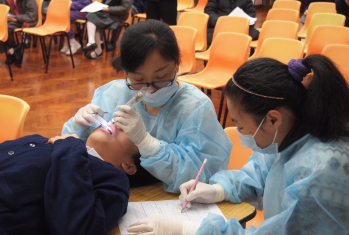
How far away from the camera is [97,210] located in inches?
44.0

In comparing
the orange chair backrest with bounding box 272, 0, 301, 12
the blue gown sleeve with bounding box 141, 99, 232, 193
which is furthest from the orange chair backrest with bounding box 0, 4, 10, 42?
the orange chair backrest with bounding box 272, 0, 301, 12

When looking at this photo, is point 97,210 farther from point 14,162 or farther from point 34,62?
point 34,62

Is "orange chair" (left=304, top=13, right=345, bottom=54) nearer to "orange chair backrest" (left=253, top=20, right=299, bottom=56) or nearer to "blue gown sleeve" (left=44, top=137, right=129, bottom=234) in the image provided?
"orange chair backrest" (left=253, top=20, right=299, bottom=56)

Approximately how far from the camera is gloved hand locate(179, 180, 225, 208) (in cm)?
130

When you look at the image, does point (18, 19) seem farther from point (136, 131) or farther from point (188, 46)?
point (136, 131)

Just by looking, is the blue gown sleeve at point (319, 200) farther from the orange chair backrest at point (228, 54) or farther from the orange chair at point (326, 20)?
the orange chair at point (326, 20)

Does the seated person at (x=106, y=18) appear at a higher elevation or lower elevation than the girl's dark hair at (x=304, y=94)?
lower

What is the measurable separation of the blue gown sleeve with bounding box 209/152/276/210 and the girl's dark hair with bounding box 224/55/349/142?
0.35 metres

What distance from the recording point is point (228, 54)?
350 centimetres


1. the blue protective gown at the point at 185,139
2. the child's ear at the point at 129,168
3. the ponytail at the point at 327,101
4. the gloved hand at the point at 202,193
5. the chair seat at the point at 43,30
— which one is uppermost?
the ponytail at the point at 327,101

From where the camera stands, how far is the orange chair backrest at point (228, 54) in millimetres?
3408

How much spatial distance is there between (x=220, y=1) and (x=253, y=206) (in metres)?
4.20

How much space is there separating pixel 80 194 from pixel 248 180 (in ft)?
2.16

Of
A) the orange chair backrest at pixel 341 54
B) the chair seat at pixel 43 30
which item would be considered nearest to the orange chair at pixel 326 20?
the orange chair backrest at pixel 341 54
